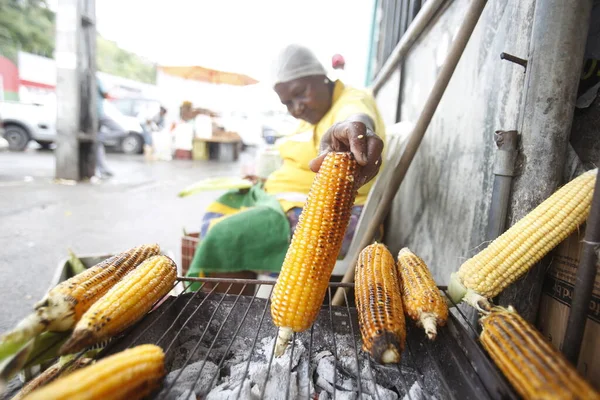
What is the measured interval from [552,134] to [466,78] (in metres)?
0.73

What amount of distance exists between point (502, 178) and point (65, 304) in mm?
1540

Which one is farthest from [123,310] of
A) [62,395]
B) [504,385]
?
[504,385]

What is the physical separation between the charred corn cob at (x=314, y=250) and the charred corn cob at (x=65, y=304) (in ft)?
1.94

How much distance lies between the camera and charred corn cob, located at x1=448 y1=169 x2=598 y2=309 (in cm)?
108

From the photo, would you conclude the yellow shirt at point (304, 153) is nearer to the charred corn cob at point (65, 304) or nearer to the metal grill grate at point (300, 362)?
the metal grill grate at point (300, 362)

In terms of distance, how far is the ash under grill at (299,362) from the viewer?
41.6 inches

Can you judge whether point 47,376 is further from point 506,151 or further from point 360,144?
point 506,151

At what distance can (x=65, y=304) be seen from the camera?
105 centimetres

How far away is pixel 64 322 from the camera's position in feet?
3.41

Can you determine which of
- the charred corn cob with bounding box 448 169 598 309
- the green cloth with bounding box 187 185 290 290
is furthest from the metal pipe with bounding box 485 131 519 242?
the green cloth with bounding box 187 185 290 290

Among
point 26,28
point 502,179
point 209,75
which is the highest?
point 26,28

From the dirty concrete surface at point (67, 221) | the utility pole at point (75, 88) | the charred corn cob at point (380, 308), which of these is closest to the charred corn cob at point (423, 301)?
the charred corn cob at point (380, 308)

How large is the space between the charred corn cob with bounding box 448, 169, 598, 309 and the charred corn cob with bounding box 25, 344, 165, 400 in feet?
3.25

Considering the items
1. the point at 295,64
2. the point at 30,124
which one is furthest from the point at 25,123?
the point at 295,64
